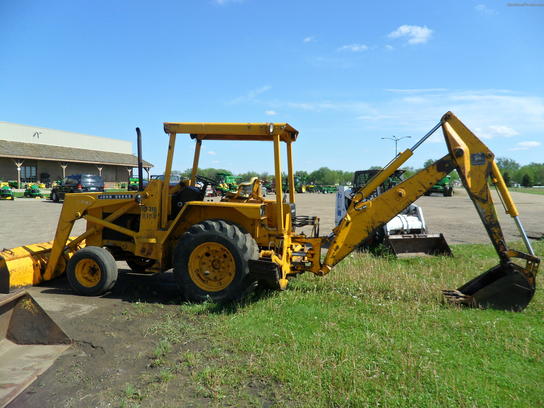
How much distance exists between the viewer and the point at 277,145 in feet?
18.2

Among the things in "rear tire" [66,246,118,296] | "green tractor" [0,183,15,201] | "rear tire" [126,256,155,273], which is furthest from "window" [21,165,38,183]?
"rear tire" [66,246,118,296]

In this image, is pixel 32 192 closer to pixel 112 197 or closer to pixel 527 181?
pixel 112 197

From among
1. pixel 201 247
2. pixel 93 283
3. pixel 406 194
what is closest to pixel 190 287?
pixel 201 247

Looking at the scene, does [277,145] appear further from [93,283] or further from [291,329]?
[93,283]

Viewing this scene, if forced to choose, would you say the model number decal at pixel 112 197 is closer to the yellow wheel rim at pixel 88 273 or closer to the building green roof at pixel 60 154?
the yellow wheel rim at pixel 88 273

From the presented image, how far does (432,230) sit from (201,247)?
35.2 ft

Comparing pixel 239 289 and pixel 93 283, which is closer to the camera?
pixel 239 289

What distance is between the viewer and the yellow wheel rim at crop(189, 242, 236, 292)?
5.40 metres

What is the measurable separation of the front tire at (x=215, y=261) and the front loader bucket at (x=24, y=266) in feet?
8.26

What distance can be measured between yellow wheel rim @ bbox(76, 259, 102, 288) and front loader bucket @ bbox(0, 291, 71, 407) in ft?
5.98

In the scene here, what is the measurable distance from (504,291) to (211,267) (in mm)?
3737

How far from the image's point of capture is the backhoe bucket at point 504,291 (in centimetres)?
488

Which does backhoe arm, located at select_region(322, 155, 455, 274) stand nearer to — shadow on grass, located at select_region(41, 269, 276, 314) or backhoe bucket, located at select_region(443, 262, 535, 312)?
shadow on grass, located at select_region(41, 269, 276, 314)

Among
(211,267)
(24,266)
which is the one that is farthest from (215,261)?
(24,266)
